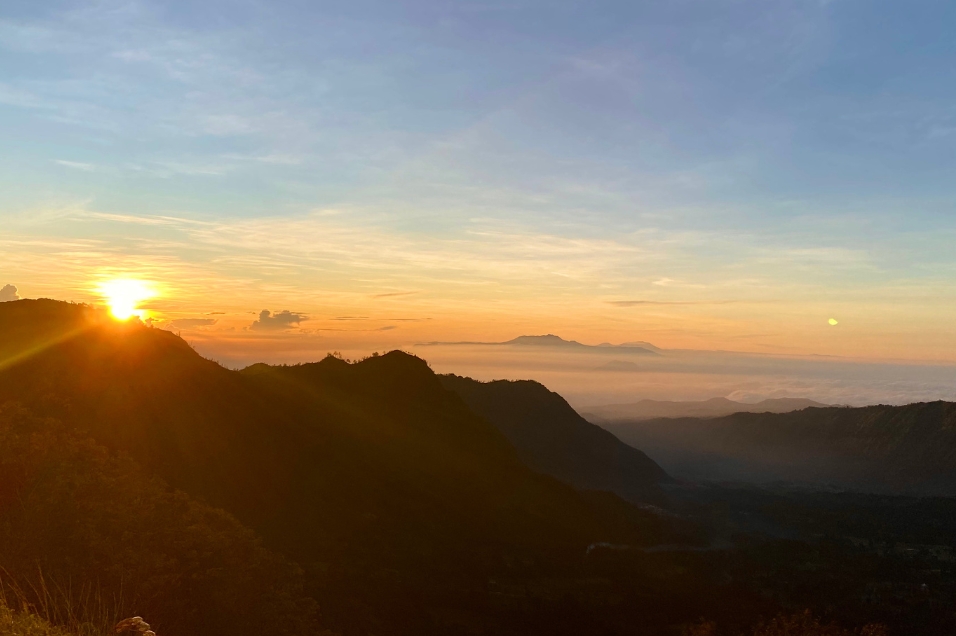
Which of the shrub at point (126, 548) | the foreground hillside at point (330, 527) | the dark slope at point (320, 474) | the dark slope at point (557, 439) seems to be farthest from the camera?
the dark slope at point (557, 439)

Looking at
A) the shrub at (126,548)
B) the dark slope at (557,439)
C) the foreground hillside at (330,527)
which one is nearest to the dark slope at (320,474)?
the foreground hillside at (330,527)

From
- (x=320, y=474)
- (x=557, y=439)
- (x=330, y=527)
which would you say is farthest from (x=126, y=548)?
(x=557, y=439)

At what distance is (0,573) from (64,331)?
4506 centimetres

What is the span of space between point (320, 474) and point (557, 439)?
93107mm

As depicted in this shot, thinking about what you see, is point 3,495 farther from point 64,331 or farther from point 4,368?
point 64,331

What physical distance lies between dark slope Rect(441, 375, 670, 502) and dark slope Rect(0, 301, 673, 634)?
55.6 m

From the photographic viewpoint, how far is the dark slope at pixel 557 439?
Result: 14150cm

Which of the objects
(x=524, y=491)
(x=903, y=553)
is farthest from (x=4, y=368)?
(x=903, y=553)

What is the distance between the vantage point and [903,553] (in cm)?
9612

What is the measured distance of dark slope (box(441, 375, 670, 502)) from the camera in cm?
14150

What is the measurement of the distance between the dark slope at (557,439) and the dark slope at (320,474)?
5562 cm

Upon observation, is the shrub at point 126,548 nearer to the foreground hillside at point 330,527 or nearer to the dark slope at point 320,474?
the foreground hillside at point 330,527

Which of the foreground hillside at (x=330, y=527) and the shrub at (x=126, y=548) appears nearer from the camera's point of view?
the shrub at (x=126, y=548)

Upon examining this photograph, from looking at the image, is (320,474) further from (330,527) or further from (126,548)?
(126,548)
